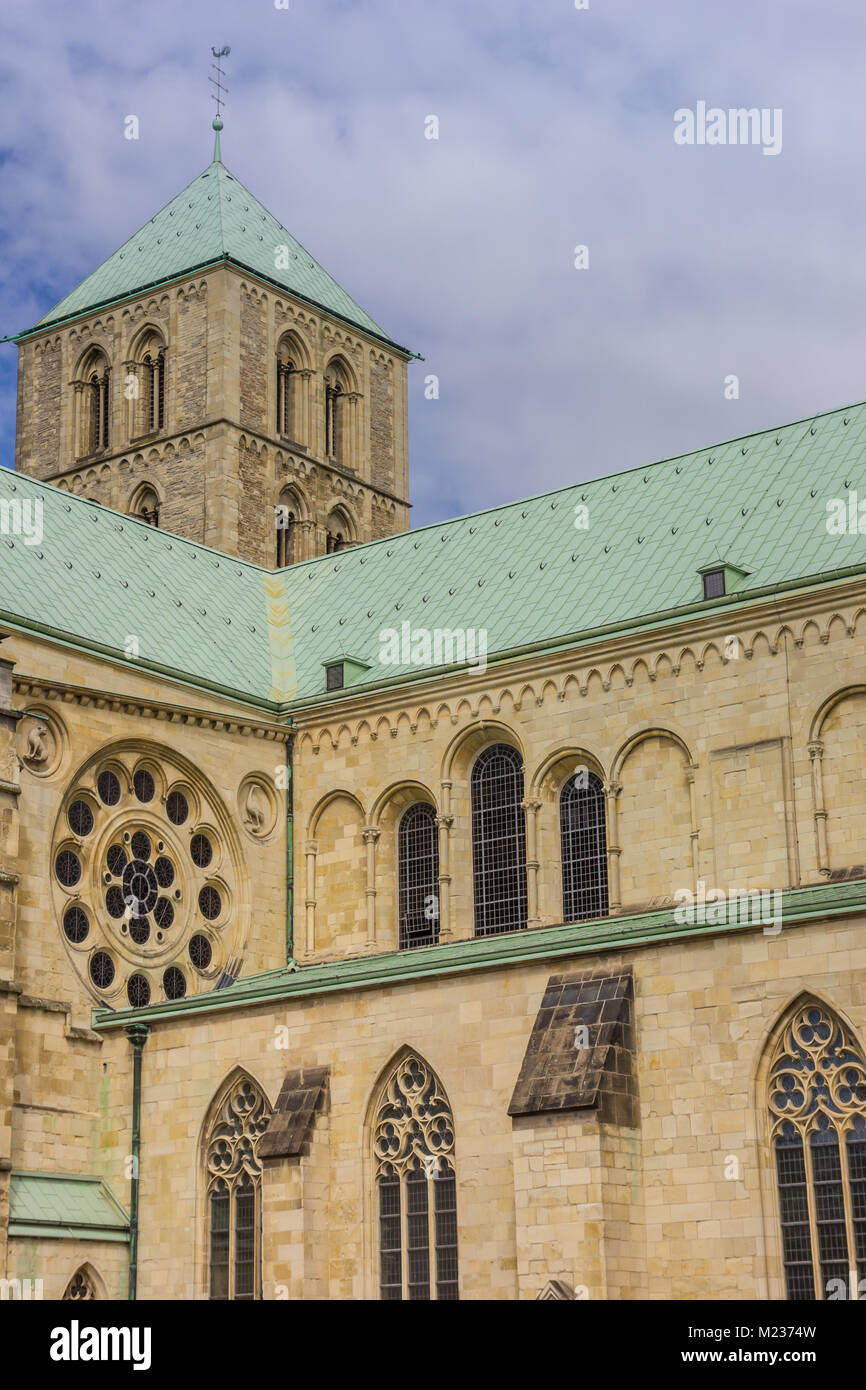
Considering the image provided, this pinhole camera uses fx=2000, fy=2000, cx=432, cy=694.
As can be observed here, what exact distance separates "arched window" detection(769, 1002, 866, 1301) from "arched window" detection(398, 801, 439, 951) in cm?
1132

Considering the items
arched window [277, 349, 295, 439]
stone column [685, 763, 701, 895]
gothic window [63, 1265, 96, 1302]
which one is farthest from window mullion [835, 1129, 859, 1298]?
arched window [277, 349, 295, 439]

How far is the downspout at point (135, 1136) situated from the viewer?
3341cm

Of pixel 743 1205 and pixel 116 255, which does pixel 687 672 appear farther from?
pixel 116 255

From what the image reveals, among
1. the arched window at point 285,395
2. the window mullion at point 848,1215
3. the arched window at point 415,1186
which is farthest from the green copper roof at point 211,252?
the window mullion at point 848,1215

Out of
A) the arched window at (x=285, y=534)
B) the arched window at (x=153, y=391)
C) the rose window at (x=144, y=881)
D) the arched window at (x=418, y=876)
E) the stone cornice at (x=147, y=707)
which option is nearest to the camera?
the stone cornice at (x=147, y=707)

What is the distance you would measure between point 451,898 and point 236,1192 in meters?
7.50

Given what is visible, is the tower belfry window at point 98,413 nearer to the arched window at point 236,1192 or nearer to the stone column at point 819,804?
the arched window at point 236,1192

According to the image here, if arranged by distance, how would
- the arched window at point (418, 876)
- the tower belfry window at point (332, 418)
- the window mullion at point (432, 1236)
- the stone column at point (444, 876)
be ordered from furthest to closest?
the tower belfry window at point (332, 418), the arched window at point (418, 876), the stone column at point (444, 876), the window mullion at point (432, 1236)

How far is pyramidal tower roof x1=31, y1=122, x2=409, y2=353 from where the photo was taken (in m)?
56.1

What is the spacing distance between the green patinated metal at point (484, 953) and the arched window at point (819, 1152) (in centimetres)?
166

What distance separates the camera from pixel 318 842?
4028 centimetres

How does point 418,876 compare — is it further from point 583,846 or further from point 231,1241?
point 231,1241

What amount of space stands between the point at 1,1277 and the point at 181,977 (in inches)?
316
